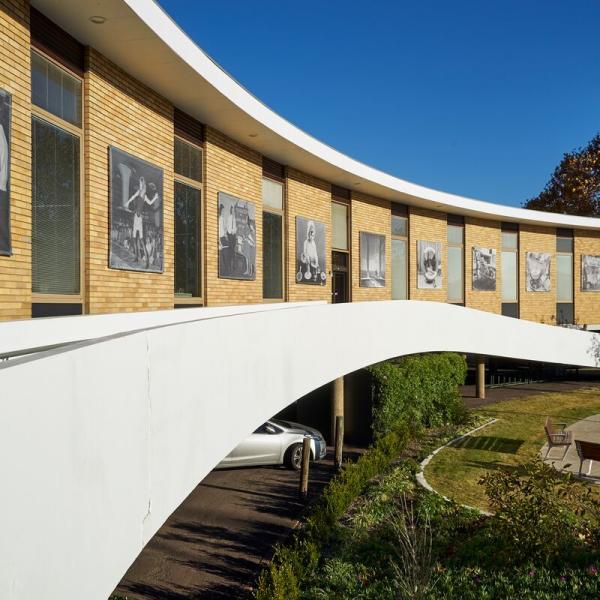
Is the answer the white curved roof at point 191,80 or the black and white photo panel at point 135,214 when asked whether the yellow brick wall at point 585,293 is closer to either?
the white curved roof at point 191,80

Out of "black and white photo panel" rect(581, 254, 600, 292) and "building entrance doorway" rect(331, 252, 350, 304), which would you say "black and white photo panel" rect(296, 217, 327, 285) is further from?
"black and white photo panel" rect(581, 254, 600, 292)

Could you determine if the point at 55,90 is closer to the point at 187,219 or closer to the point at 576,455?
the point at 187,219

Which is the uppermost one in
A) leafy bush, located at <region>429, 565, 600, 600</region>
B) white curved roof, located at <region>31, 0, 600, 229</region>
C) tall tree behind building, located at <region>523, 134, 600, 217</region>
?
tall tree behind building, located at <region>523, 134, 600, 217</region>

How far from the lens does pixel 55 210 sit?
32.2 feet

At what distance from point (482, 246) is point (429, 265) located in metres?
4.33

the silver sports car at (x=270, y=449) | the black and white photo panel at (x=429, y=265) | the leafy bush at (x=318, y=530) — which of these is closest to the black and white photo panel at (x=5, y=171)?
the leafy bush at (x=318, y=530)

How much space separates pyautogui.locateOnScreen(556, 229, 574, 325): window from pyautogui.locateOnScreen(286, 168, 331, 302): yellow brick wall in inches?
665

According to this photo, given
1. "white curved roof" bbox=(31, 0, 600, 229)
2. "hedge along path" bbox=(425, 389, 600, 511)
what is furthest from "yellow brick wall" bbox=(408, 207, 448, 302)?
"hedge along path" bbox=(425, 389, 600, 511)

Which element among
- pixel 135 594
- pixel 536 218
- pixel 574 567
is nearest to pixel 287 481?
pixel 135 594

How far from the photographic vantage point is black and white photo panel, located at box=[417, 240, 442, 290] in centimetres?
2739

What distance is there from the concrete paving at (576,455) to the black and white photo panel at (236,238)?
885 cm

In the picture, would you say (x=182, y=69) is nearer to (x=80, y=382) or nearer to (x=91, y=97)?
(x=91, y=97)

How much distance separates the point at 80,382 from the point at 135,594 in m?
7.66

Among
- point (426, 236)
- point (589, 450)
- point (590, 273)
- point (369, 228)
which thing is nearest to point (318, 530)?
point (589, 450)
